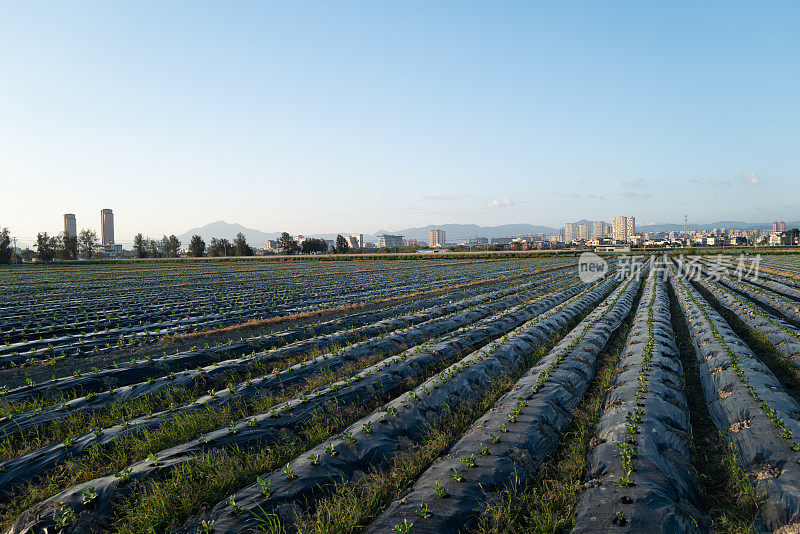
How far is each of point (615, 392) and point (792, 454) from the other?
2429mm

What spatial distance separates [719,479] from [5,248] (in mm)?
131787

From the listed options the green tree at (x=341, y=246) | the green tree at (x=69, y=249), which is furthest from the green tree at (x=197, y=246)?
the green tree at (x=341, y=246)

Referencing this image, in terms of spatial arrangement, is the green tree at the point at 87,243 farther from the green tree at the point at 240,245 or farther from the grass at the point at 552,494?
the grass at the point at 552,494

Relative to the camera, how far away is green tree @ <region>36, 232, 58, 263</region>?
326 feet

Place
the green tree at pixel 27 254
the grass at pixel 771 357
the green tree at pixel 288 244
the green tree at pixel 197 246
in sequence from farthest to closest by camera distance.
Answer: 1. the green tree at pixel 288 244
2. the green tree at pixel 27 254
3. the green tree at pixel 197 246
4. the grass at pixel 771 357

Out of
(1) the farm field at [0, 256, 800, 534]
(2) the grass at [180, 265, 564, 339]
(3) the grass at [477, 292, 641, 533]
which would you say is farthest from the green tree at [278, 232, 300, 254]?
(3) the grass at [477, 292, 641, 533]

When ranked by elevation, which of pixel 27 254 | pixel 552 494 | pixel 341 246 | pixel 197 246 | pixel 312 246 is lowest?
pixel 552 494

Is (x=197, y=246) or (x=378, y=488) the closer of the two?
(x=378, y=488)

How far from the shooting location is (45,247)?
99.9 m

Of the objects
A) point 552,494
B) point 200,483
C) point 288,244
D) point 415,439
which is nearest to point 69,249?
point 288,244

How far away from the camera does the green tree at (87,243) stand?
123 meters

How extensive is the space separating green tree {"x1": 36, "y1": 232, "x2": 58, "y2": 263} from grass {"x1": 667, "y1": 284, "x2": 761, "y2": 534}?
133 meters

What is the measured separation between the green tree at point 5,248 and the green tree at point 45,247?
5.56m

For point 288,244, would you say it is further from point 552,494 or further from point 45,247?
point 552,494
